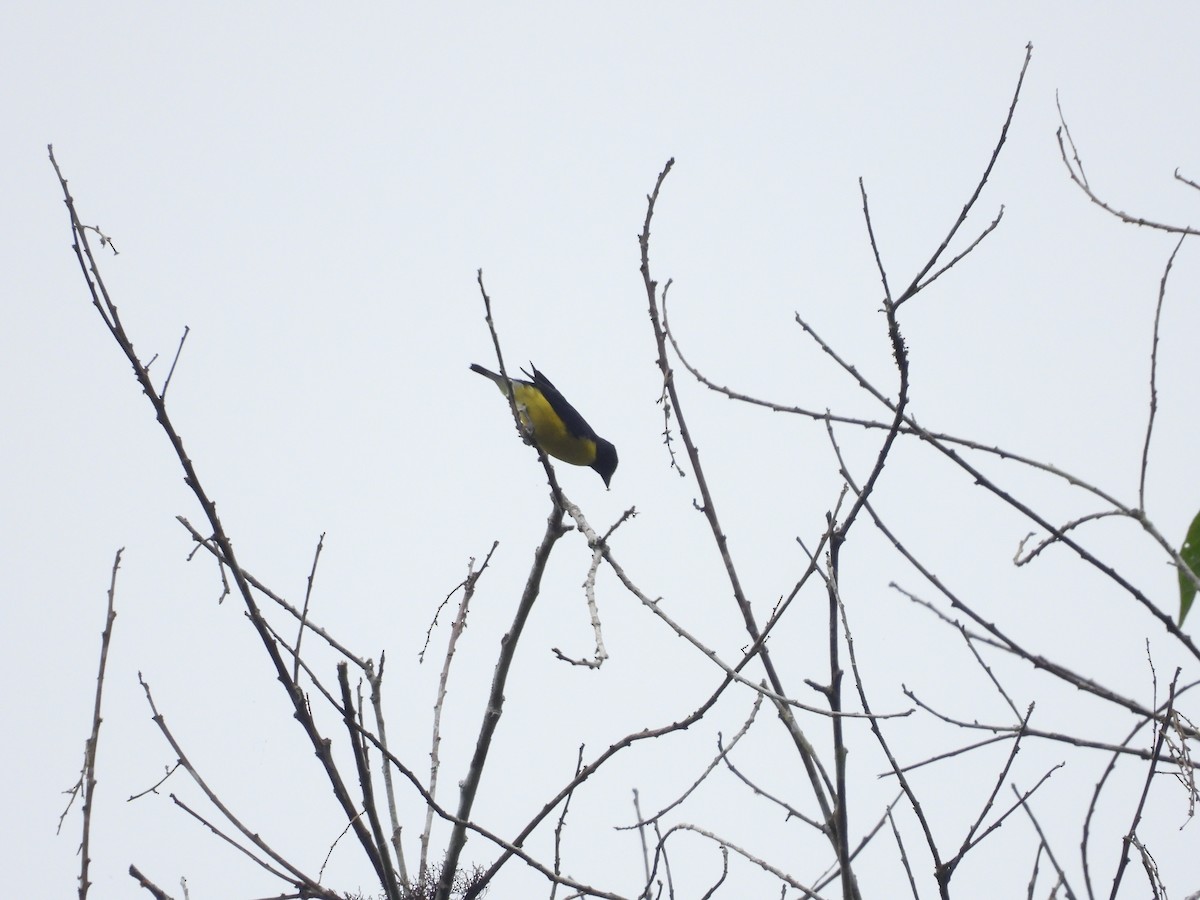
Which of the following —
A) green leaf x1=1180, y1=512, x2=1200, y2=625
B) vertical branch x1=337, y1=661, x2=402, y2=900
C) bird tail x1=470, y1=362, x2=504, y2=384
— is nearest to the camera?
green leaf x1=1180, y1=512, x2=1200, y2=625

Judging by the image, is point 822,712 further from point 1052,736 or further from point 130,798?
point 130,798

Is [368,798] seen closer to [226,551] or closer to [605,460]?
[226,551]

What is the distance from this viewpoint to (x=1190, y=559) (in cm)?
208

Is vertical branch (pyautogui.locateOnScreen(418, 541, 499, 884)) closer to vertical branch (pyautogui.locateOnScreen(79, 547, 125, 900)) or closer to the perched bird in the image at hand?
vertical branch (pyautogui.locateOnScreen(79, 547, 125, 900))

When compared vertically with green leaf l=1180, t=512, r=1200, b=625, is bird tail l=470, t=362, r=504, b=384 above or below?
above

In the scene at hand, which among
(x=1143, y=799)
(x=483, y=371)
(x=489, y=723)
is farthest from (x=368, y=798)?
(x=483, y=371)

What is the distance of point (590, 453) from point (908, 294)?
744 cm

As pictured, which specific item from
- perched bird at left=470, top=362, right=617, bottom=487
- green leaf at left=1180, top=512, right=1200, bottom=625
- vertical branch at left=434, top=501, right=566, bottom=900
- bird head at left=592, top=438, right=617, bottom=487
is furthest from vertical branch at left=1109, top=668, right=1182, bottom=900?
bird head at left=592, top=438, right=617, bottom=487

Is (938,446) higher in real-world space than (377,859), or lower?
higher

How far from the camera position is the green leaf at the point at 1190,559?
1986 millimetres

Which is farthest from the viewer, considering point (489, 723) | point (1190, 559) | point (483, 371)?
point (483, 371)

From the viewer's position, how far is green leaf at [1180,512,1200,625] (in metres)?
1.99

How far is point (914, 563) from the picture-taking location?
241 centimetres

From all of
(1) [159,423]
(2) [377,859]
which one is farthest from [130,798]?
(1) [159,423]
